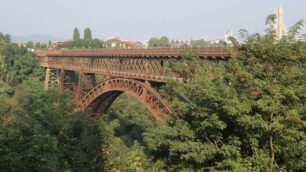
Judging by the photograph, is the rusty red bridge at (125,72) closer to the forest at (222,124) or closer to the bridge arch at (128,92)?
the bridge arch at (128,92)

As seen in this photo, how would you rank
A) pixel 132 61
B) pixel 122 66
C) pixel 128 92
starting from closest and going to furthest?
pixel 128 92 < pixel 132 61 < pixel 122 66

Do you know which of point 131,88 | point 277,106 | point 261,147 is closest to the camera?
point 277,106

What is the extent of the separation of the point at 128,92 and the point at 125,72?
2199 millimetres

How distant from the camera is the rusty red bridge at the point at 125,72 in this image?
2880 cm

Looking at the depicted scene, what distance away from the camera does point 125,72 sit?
35.7m

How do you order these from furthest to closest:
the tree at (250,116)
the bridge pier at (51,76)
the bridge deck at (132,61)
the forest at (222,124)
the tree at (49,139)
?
the bridge pier at (51,76)
the bridge deck at (132,61)
the tree at (250,116)
the forest at (222,124)
the tree at (49,139)

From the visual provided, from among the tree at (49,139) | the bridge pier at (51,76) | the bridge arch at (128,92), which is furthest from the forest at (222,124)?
the bridge pier at (51,76)

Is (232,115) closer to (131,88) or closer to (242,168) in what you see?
(242,168)

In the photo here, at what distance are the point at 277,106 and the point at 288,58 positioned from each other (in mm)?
1766

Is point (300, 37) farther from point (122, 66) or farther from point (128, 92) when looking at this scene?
point (122, 66)

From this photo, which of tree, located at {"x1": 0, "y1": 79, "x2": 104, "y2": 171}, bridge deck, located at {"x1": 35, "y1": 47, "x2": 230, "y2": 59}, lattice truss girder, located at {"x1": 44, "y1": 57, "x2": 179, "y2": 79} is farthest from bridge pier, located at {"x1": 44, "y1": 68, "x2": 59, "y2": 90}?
tree, located at {"x1": 0, "y1": 79, "x2": 104, "y2": 171}

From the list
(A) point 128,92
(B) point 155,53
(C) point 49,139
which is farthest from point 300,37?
(A) point 128,92

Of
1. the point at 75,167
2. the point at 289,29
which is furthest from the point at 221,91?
the point at 75,167

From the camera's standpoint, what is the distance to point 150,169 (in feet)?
52.1
